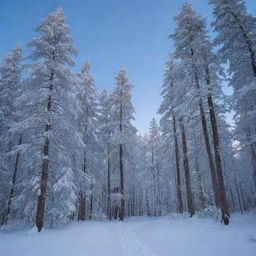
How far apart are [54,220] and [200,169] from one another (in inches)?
769

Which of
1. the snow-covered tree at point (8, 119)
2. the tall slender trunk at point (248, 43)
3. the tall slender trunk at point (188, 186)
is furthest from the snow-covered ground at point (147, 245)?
the tall slender trunk at point (248, 43)

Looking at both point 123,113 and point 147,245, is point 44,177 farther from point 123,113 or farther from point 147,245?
point 123,113

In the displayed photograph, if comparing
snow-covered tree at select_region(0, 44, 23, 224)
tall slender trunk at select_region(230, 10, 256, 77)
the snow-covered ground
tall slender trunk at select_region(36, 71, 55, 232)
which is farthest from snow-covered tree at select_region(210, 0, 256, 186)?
snow-covered tree at select_region(0, 44, 23, 224)

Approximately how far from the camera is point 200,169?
2433 cm

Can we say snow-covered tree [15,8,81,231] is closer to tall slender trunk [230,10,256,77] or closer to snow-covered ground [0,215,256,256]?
snow-covered ground [0,215,256,256]

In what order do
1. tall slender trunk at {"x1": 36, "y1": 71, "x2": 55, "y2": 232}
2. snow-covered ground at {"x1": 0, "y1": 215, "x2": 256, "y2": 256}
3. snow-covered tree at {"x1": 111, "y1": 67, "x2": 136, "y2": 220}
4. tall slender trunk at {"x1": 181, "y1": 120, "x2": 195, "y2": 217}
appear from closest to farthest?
snow-covered ground at {"x1": 0, "y1": 215, "x2": 256, "y2": 256} < tall slender trunk at {"x1": 36, "y1": 71, "x2": 55, "y2": 232} < tall slender trunk at {"x1": 181, "y1": 120, "x2": 195, "y2": 217} < snow-covered tree at {"x1": 111, "y1": 67, "x2": 136, "y2": 220}

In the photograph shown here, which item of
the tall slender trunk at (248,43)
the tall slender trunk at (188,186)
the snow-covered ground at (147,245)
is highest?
the tall slender trunk at (248,43)

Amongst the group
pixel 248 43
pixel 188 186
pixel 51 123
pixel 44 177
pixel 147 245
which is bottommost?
pixel 147 245

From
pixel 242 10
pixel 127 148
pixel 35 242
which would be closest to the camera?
pixel 35 242

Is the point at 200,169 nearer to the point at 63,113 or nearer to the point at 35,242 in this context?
the point at 63,113

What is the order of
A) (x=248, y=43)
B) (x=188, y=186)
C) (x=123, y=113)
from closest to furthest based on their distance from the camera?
(x=248, y=43) < (x=188, y=186) < (x=123, y=113)

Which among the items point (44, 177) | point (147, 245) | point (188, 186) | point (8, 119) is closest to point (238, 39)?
point (188, 186)

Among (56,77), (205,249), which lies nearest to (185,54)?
(56,77)

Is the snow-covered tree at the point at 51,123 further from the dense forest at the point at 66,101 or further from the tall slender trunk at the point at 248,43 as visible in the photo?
the tall slender trunk at the point at 248,43
